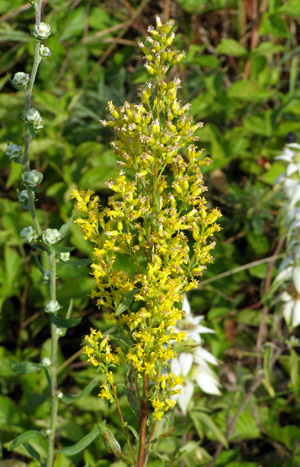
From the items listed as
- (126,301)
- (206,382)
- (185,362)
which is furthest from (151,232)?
(206,382)

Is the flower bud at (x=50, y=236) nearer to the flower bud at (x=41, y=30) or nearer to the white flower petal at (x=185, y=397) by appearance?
the flower bud at (x=41, y=30)

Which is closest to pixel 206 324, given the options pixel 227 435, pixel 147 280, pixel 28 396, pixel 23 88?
pixel 227 435

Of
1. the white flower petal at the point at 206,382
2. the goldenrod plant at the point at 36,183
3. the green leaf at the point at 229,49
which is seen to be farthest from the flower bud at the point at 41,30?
the green leaf at the point at 229,49

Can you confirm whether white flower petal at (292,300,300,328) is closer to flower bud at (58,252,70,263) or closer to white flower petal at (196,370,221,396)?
white flower petal at (196,370,221,396)

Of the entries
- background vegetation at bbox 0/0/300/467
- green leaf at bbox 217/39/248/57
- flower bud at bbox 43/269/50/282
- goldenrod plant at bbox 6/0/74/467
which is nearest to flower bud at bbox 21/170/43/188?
goldenrod plant at bbox 6/0/74/467

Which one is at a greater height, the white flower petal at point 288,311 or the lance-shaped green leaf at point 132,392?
the white flower petal at point 288,311

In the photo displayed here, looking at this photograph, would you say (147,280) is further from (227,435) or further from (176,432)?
(227,435)
